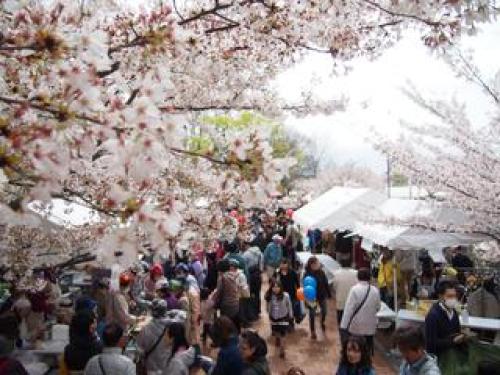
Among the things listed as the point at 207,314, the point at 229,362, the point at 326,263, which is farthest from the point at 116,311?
the point at 326,263

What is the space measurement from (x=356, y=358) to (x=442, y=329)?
1.85 metres

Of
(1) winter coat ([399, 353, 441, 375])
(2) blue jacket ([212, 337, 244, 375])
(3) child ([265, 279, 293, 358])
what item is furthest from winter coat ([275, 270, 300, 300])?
(1) winter coat ([399, 353, 441, 375])

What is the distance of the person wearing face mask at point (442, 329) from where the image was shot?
20.2 ft

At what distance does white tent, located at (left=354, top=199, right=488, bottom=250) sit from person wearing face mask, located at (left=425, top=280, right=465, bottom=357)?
304 centimetres

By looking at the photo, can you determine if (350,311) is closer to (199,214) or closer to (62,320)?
(199,214)

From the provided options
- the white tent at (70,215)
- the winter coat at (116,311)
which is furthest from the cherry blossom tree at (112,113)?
the winter coat at (116,311)

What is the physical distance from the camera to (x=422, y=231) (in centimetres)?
968

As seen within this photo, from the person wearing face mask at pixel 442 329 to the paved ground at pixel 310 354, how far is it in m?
2.53

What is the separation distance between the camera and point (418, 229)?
9672 millimetres

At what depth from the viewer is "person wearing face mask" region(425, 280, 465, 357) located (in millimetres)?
6156

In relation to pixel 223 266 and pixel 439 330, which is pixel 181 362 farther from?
pixel 223 266

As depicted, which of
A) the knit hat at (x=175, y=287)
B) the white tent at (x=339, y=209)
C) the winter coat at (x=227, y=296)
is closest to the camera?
the knit hat at (x=175, y=287)

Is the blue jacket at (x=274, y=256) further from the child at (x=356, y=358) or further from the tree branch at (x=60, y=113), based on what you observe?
the tree branch at (x=60, y=113)

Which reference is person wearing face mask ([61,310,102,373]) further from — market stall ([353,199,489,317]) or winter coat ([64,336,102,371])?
market stall ([353,199,489,317])
